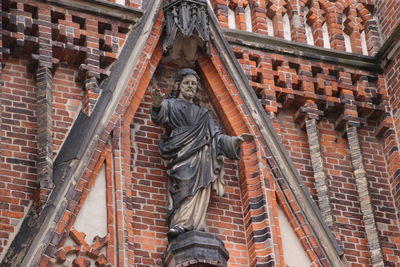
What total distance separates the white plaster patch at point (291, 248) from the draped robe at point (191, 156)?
79 centimetres

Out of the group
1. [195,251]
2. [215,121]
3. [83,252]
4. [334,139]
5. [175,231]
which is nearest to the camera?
[83,252]

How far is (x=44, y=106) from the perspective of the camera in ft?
52.1

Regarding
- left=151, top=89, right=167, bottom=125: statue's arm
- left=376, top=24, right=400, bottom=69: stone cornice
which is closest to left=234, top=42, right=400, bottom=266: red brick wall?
left=376, top=24, right=400, bottom=69: stone cornice

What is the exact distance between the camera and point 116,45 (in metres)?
16.7

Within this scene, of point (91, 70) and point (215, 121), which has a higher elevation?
point (91, 70)

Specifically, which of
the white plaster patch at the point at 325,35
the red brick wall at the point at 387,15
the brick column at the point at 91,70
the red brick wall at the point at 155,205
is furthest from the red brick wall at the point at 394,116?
the brick column at the point at 91,70

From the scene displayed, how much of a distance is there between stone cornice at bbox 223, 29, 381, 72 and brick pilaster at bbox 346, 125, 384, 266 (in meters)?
0.88

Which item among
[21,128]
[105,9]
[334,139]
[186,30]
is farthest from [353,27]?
[21,128]

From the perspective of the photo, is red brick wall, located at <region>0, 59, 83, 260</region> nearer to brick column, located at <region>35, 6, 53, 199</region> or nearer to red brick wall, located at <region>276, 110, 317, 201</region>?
brick column, located at <region>35, 6, 53, 199</region>

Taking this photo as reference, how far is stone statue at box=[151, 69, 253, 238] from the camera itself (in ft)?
51.3

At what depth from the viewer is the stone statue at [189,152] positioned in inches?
615

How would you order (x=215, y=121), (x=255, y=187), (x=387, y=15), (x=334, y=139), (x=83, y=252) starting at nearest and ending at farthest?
(x=83, y=252) → (x=255, y=187) → (x=215, y=121) → (x=334, y=139) → (x=387, y=15)

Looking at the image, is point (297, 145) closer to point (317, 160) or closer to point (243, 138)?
point (317, 160)

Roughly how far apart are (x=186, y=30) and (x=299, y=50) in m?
1.71
